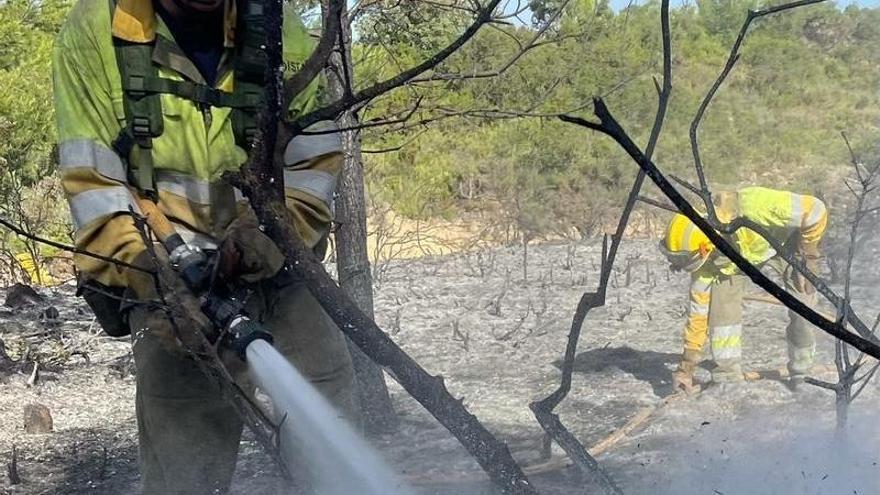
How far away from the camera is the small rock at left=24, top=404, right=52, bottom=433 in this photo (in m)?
4.78

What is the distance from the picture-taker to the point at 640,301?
7621 millimetres

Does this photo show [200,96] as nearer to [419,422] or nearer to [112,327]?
[112,327]

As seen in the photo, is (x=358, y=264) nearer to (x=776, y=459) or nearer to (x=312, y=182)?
(x=776, y=459)

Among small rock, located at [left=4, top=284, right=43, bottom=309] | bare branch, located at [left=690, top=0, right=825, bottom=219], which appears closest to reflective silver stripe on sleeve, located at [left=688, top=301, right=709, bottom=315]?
bare branch, located at [left=690, top=0, right=825, bottom=219]

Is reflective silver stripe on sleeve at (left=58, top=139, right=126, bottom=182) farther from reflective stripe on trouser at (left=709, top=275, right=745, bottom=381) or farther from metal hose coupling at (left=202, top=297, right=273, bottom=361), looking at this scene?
reflective stripe on trouser at (left=709, top=275, right=745, bottom=381)

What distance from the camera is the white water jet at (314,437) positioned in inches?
84.4

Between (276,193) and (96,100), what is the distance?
0.67 meters

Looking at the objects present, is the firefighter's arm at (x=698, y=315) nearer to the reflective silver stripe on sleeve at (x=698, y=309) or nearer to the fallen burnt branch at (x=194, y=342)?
the reflective silver stripe on sleeve at (x=698, y=309)

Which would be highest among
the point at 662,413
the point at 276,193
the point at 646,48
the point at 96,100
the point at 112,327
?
the point at 646,48

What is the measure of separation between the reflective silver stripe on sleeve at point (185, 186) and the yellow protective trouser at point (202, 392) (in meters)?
0.27

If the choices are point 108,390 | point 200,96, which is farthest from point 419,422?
point 200,96

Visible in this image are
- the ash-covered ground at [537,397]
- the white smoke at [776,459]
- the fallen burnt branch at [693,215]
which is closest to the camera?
the fallen burnt branch at [693,215]

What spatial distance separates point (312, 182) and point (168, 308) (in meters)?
0.51

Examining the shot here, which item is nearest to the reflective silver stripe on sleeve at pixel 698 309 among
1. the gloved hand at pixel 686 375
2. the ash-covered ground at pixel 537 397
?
the gloved hand at pixel 686 375
